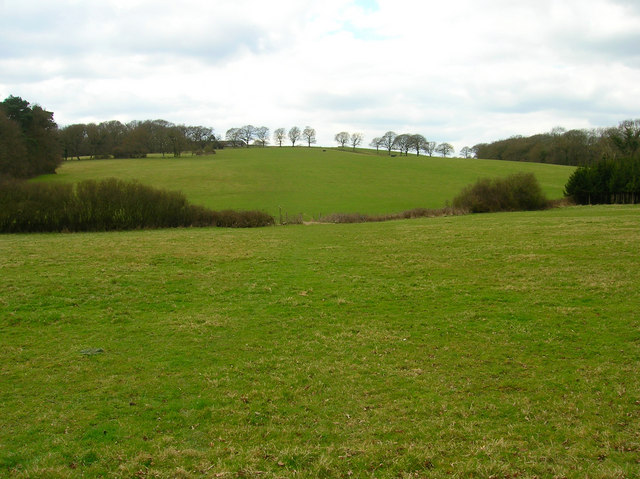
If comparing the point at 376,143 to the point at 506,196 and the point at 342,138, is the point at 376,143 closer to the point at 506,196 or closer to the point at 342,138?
the point at 342,138

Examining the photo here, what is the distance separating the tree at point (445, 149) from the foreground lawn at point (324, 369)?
424 feet

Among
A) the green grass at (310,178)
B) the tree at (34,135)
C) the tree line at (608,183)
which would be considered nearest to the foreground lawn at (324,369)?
the green grass at (310,178)

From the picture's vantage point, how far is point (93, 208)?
34.1m

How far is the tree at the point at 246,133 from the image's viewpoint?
449 feet

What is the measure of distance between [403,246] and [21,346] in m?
16.5

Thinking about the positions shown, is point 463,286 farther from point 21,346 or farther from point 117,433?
point 21,346

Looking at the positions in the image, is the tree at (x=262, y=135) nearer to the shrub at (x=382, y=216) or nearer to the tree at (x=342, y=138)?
the tree at (x=342, y=138)

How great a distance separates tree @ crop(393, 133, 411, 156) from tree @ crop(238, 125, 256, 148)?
152ft

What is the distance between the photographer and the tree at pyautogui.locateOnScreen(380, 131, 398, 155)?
426 feet

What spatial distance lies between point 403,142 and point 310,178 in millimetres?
66017

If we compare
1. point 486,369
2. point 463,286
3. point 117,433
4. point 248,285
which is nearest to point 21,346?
point 117,433

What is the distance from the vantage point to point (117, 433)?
19.4 ft

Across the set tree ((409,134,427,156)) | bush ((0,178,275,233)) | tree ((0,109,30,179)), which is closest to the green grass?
tree ((0,109,30,179))

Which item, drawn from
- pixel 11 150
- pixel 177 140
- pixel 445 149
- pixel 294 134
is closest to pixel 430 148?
pixel 445 149
